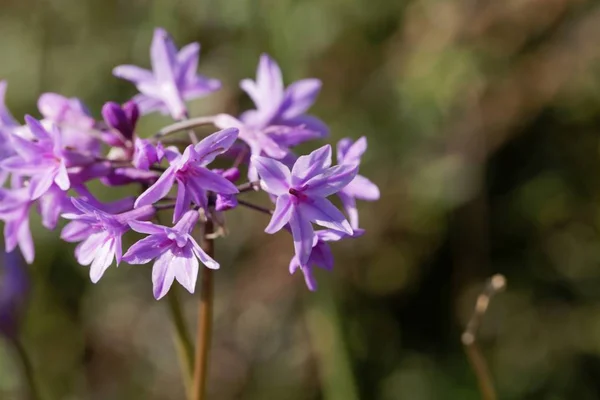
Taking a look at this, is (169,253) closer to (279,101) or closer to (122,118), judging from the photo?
(122,118)

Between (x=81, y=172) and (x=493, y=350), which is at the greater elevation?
(x=81, y=172)

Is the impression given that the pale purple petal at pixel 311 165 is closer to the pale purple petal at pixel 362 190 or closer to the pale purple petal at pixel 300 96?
the pale purple petal at pixel 362 190

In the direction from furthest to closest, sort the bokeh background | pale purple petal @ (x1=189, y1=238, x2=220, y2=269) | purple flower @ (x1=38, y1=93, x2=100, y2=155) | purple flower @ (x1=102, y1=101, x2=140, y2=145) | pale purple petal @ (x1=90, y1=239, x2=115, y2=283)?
the bokeh background < purple flower @ (x1=38, y1=93, x2=100, y2=155) < purple flower @ (x1=102, y1=101, x2=140, y2=145) < pale purple petal @ (x1=90, y1=239, x2=115, y2=283) < pale purple petal @ (x1=189, y1=238, x2=220, y2=269)

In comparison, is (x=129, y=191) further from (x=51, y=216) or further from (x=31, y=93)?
(x=51, y=216)

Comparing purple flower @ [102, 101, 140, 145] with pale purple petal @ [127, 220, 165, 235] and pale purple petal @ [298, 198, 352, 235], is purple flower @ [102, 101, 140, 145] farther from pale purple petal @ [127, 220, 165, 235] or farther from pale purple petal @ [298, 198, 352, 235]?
pale purple petal @ [298, 198, 352, 235]

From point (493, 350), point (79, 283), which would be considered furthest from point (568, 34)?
point (79, 283)

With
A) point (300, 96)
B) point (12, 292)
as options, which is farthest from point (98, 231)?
point (12, 292)

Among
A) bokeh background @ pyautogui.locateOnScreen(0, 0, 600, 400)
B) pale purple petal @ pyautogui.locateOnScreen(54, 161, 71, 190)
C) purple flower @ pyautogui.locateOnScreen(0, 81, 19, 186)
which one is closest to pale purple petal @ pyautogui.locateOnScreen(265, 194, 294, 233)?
pale purple petal @ pyautogui.locateOnScreen(54, 161, 71, 190)
